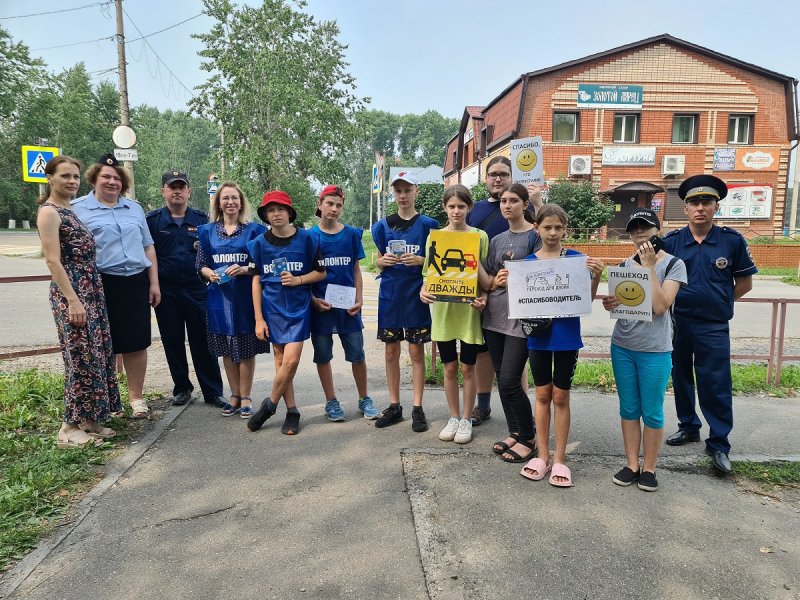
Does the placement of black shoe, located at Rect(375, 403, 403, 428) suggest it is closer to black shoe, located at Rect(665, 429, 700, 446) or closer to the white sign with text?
the white sign with text

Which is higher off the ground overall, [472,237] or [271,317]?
[472,237]

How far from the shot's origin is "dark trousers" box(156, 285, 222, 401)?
530 centimetres

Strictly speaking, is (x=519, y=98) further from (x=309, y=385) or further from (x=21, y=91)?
(x=21, y=91)

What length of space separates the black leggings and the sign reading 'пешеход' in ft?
84.7

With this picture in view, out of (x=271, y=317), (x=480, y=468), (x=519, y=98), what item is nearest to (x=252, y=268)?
(x=271, y=317)

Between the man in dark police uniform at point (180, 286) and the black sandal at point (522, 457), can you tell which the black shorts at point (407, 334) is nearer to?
the black sandal at point (522, 457)

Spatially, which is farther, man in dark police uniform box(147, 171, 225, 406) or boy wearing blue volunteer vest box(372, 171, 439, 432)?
man in dark police uniform box(147, 171, 225, 406)

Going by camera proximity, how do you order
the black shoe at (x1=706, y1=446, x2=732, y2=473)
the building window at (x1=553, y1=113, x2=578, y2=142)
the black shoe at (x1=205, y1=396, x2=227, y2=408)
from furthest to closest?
the building window at (x1=553, y1=113, x2=578, y2=142) < the black shoe at (x1=205, y1=396, x2=227, y2=408) < the black shoe at (x1=706, y1=446, x2=732, y2=473)

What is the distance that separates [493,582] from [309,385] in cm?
392

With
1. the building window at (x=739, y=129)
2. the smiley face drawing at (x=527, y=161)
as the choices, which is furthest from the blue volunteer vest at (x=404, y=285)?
the building window at (x=739, y=129)

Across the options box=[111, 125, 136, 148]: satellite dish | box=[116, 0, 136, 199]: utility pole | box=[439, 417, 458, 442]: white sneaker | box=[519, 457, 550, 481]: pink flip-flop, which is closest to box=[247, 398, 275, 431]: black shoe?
box=[439, 417, 458, 442]: white sneaker

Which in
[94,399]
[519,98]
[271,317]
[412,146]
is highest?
[412,146]

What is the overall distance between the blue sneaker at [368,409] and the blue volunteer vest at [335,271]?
725mm

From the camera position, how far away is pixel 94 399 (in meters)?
4.34
